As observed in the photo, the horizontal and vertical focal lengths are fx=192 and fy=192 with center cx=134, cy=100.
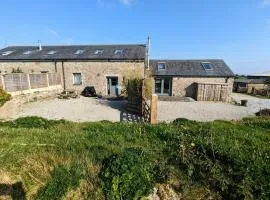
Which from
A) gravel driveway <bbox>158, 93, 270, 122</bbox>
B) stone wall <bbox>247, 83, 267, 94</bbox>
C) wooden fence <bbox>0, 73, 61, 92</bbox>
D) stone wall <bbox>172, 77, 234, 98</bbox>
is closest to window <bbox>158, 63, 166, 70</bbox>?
stone wall <bbox>172, 77, 234, 98</bbox>

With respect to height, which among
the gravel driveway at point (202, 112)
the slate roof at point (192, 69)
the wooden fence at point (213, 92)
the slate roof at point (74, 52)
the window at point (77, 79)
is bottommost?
the gravel driveway at point (202, 112)

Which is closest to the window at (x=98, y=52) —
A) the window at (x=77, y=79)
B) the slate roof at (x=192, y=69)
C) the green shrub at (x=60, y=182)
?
the window at (x=77, y=79)

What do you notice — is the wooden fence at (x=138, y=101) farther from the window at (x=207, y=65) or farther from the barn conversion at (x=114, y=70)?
the window at (x=207, y=65)

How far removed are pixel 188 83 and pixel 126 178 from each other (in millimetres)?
18643

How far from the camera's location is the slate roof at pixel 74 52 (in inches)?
791

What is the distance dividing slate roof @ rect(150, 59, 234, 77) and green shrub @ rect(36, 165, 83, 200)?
18228 mm

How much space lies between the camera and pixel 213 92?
735 inches

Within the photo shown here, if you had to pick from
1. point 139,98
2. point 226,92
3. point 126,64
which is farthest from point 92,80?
point 226,92

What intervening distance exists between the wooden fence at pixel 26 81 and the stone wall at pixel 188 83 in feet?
41.5

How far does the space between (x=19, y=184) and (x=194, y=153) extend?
335 cm

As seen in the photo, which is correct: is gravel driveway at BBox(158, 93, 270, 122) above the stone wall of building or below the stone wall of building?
below

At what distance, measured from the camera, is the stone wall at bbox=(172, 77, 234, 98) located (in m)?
19.9

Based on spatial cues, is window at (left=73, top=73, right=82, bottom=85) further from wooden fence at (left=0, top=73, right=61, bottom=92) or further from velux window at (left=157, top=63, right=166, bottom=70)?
velux window at (left=157, top=63, right=166, bottom=70)

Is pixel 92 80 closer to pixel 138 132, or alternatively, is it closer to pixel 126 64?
pixel 126 64
